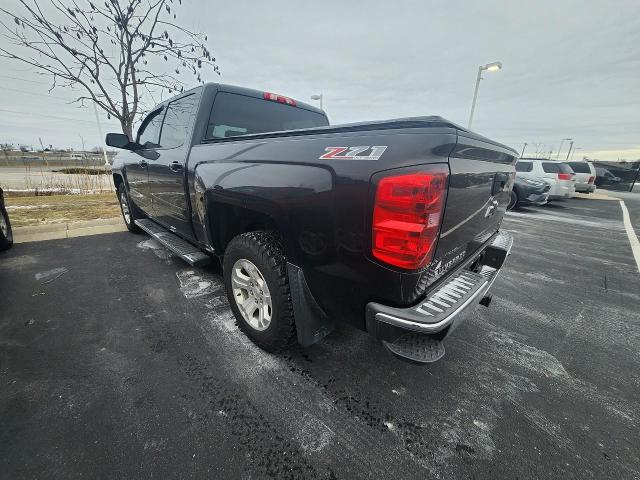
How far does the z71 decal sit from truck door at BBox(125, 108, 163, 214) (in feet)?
8.72

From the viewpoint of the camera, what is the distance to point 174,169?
9.34ft

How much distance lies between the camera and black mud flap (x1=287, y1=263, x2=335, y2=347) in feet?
5.68

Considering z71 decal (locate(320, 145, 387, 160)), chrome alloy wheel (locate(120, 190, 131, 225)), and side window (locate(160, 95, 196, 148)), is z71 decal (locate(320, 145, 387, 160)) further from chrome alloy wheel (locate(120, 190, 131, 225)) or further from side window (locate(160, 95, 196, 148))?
chrome alloy wheel (locate(120, 190, 131, 225))

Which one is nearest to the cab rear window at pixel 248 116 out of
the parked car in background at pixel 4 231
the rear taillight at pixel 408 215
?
the rear taillight at pixel 408 215

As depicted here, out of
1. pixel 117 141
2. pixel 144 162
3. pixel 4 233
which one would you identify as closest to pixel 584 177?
pixel 144 162

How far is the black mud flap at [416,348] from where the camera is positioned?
1.41m

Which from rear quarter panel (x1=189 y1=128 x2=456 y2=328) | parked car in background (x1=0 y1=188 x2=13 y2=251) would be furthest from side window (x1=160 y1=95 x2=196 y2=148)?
parked car in background (x1=0 y1=188 x2=13 y2=251)

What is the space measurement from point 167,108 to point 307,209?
3048mm

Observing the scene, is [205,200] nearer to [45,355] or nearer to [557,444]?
[45,355]

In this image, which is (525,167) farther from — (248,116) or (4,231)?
(4,231)

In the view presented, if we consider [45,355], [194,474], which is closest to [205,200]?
[45,355]

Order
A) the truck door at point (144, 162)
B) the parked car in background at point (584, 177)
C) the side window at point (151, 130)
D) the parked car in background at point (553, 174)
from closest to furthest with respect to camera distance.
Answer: the truck door at point (144, 162)
the side window at point (151, 130)
the parked car in background at point (553, 174)
the parked car in background at point (584, 177)

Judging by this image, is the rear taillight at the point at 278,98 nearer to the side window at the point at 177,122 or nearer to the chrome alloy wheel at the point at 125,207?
the side window at the point at 177,122

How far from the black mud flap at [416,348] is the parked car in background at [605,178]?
31.1 meters
